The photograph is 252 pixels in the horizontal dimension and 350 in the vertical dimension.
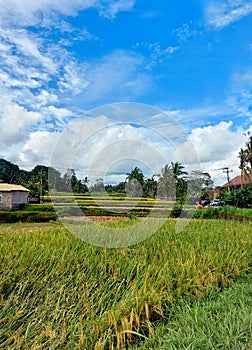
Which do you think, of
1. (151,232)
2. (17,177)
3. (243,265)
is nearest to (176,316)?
(243,265)

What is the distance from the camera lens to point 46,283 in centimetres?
295

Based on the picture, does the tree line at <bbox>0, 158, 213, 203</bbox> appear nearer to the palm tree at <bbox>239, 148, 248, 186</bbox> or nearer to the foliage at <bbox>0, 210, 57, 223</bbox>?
the foliage at <bbox>0, 210, 57, 223</bbox>

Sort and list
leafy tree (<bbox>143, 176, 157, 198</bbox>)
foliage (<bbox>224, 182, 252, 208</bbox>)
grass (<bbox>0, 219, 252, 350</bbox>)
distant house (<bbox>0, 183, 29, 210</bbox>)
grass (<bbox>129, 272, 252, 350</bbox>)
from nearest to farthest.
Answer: grass (<bbox>129, 272, 252, 350</bbox>) < grass (<bbox>0, 219, 252, 350</bbox>) < foliage (<bbox>224, 182, 252, 208</bbox>) < leafy tree (<bbox>143, 176, 157, 198</bbox>) < distant house (<bbox>0, 183, 29, 210</bbox>)

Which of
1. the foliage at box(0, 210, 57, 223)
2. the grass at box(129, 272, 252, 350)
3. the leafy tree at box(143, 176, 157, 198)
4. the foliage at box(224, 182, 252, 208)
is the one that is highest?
the leafy tree at box(143, 176, 157, 198)

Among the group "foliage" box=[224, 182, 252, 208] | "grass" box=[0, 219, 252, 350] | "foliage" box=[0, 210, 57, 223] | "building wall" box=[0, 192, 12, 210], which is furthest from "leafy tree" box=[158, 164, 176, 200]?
"grass" box=[0, 219, 252, 350]

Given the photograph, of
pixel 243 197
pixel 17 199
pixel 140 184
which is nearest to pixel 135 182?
pixel 140 184

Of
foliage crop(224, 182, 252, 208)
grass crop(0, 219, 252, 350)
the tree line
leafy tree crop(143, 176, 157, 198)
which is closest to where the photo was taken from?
grass crop(0, 219, 252, 350)

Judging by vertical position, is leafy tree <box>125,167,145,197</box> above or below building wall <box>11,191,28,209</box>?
above

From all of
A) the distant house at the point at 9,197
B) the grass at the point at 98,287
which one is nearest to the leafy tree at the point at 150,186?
the distant house at the point at 9,197

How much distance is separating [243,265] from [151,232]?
1.89 metres

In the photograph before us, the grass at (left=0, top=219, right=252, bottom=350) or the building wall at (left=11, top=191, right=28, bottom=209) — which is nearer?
the grass at (left=0, top=219, right=252, bottom=350)

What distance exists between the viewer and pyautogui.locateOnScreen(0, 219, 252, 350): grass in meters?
2.11

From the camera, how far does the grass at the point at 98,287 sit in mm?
2113

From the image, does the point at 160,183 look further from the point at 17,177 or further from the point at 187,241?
the point at 17,177
